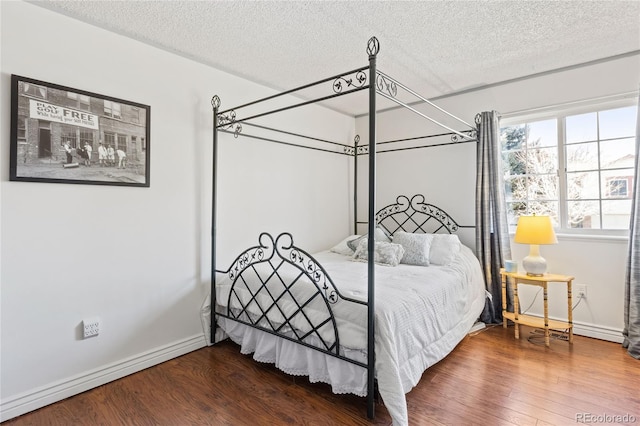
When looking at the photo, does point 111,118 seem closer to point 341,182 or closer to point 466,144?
point 341,182

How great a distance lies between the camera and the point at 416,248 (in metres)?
3.04

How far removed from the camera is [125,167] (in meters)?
2.33

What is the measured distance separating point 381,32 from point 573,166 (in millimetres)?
2218

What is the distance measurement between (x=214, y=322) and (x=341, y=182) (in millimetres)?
2234

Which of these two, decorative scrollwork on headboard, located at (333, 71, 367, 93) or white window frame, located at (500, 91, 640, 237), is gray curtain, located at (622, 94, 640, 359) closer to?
white window frame, located at (500, 91, 640, 237)

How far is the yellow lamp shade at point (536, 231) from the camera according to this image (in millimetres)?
2783

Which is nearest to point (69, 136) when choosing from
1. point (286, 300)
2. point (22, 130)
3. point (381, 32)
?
point (22, 130)

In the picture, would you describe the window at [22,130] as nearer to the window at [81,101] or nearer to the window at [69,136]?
the window at [69,136]

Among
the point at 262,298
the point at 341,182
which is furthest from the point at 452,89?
the point at 262,298

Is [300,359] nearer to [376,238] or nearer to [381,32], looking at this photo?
[376,238]

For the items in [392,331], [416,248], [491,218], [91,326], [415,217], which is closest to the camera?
[392,331]

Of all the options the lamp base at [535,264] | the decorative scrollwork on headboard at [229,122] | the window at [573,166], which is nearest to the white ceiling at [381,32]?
the decorative scrollwork on headboard at [229,122]

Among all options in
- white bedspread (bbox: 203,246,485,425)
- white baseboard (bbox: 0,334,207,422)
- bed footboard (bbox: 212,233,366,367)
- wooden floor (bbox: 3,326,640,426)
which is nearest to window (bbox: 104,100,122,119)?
bed footboard (bbox: 212,233,366,367)

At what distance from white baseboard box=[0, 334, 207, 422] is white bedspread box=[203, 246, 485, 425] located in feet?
1.26
